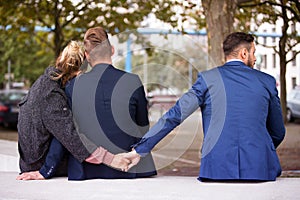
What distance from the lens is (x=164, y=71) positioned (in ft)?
21.6

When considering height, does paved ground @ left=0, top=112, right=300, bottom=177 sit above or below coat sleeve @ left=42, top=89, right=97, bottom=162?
below

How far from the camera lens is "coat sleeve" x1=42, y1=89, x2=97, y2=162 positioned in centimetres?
459

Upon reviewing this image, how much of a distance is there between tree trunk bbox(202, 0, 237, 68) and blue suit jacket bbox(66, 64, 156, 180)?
18.7ft

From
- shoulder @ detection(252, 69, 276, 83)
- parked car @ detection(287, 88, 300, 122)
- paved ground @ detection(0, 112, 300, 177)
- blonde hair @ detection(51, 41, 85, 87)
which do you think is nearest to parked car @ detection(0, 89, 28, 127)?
paved ground @ detection(0, 112, 300, 177)

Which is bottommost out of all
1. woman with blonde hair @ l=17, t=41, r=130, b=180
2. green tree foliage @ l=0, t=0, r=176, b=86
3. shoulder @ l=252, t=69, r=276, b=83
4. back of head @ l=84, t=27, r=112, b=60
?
woman with blonde hair @ l=17, t=41, r=130, b=180

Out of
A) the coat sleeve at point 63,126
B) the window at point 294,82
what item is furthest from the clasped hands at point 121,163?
the window at point 294,82

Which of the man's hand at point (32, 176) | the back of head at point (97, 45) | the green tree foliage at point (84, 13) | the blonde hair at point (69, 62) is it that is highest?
the green tree foliage at point (84, 13)

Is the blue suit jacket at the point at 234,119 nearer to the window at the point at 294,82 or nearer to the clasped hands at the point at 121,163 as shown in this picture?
the clasped hands at the point at 121,163

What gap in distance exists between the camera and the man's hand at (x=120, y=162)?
4664mm

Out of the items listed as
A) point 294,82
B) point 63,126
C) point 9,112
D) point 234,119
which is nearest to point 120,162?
point 63,126

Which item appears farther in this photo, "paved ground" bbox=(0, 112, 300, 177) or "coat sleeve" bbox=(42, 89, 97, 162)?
"paved ground" bbox=(0, 112, 300, 177)

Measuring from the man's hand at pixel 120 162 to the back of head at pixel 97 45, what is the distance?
833 millimetres

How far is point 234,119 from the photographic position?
4184 mm

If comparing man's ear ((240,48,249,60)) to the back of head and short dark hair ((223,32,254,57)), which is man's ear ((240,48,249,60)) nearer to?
short dark hair ((223,32,254,57))
